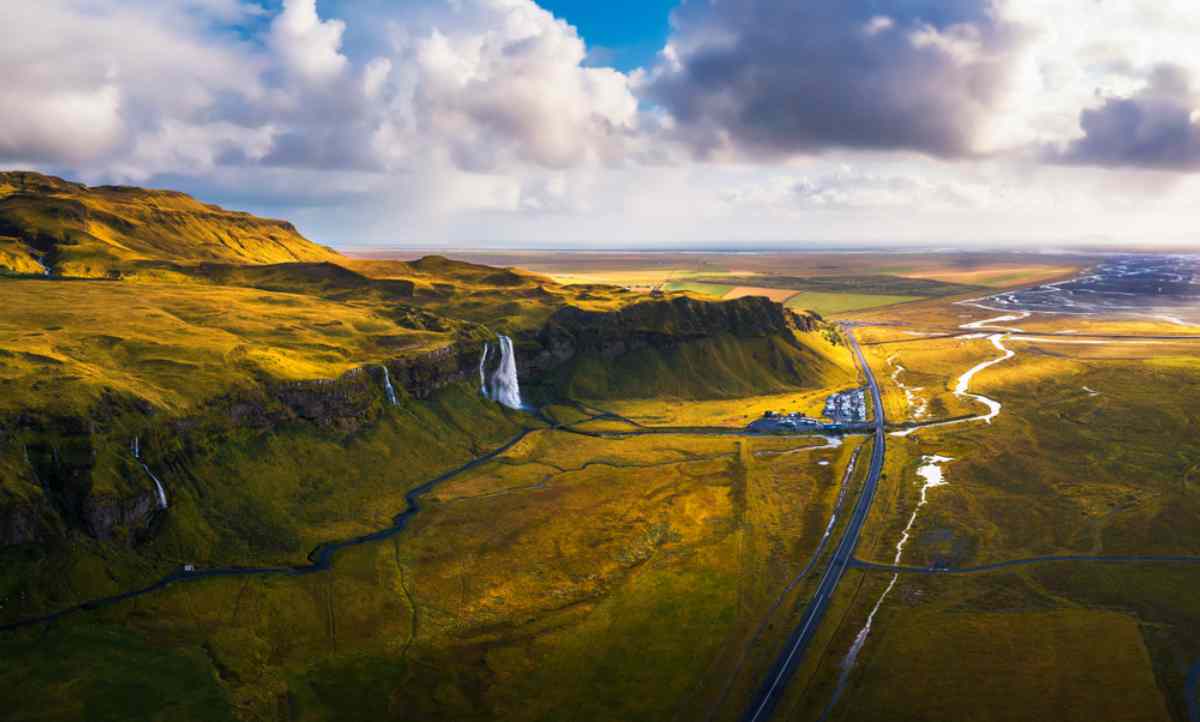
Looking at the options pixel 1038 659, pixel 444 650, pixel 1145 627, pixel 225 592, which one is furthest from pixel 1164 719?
pixel 225 592

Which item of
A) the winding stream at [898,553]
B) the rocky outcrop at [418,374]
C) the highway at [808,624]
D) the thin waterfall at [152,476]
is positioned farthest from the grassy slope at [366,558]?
the winding stream at [898,553]

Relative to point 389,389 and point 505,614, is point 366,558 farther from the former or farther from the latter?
point 389,389

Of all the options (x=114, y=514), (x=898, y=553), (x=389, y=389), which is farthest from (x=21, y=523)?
(x=898, y=553)

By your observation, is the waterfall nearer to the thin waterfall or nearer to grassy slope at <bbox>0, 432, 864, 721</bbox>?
→ grassy slope at <bbox>0, 432, 864, 721</bbox>

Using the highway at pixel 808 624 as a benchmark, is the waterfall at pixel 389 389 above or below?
above

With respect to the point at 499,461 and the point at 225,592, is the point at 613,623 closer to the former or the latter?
the point at 225,592

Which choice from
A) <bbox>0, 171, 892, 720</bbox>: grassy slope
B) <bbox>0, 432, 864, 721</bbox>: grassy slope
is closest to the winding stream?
<bbox>0, 432, 864, 721</bbox>: grassy slope

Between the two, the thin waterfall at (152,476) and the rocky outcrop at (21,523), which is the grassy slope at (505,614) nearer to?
the rocky outcrop at (21,523)
